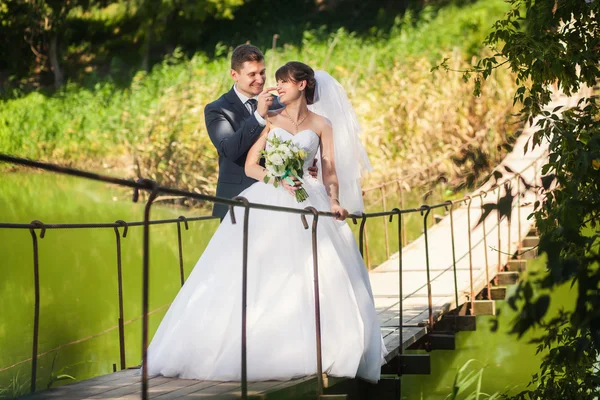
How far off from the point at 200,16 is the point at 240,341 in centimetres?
1778

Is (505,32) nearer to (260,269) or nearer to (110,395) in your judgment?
(260,269)

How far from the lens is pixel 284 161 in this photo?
13.5 ft

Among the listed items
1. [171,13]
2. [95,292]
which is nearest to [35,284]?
[95,292]

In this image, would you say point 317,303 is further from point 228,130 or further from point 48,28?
point 48,28

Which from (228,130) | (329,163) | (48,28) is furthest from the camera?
Answer: (48,28)

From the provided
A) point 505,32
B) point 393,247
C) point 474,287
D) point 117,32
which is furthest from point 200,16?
point 505,32

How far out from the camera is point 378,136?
42.0 feet

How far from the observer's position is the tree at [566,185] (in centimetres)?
238

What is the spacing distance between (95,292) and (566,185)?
410 inches

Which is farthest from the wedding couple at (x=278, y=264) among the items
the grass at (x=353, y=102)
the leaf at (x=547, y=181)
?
the grass at (x=353, y=102)

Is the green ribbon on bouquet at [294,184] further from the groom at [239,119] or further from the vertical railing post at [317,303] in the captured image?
the vertical railing post at [317,303]

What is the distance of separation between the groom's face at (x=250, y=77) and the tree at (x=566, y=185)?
919 mm

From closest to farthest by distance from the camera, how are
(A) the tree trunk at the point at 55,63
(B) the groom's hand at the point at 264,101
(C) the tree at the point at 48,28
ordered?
(B) the groom's hand at the point at 264,101
(A) the tree trunk at the point at 55,63
(C) the tree at the point at 48,28

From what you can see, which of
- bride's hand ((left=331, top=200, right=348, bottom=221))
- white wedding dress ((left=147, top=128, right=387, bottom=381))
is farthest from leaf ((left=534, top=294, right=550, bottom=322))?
bride's hand ((left=331, top=200, right=348, bottom=221))
